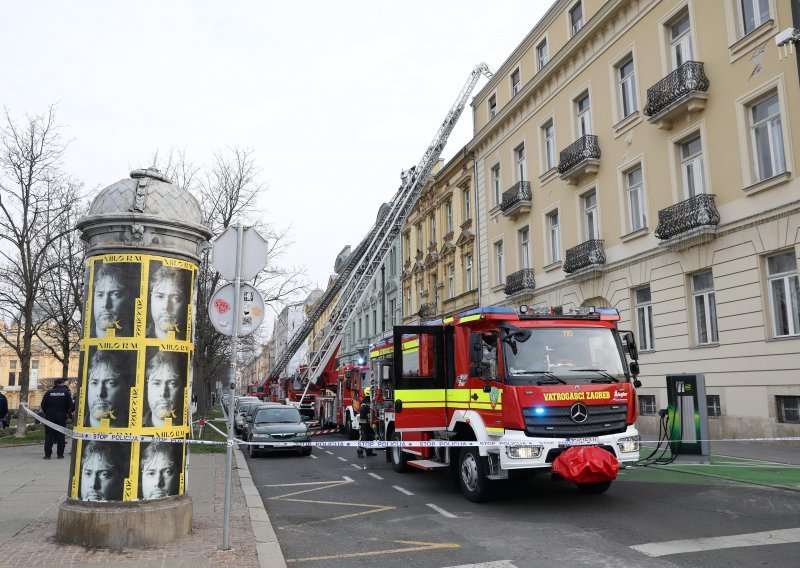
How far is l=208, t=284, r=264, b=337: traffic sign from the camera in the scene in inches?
261

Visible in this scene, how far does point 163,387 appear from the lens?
6918 mm

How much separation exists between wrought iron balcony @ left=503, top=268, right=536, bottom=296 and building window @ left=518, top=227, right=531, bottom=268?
584 mm

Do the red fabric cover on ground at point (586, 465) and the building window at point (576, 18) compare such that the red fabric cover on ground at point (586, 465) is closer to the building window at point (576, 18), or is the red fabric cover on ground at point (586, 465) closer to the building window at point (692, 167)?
the building window at point (692, 167)

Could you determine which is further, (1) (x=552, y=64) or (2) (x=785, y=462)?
(1) (x=552, y=64)

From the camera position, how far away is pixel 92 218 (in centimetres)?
691

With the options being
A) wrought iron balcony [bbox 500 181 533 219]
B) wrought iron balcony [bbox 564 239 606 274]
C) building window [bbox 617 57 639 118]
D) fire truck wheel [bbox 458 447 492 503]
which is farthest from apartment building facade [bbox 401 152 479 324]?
fire truck wheel [bbox 458 447 492 503]

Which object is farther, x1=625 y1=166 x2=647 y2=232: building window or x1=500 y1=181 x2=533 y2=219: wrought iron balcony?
x1=500 y1=181 x2=533 y2=219: wrought iron balcony

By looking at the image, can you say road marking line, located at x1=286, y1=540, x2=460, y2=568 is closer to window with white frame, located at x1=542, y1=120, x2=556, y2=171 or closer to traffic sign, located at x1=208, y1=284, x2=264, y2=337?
traffic sign, located at x1=208, y1=284, x2=264, y2=337

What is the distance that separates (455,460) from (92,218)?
6430mm

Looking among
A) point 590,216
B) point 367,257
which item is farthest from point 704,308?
point 367,257

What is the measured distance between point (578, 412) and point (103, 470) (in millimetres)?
5778

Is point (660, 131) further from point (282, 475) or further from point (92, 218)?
point (92, 218)

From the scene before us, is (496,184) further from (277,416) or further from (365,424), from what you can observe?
(365,424)

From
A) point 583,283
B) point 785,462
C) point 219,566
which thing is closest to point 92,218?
point 219,566
